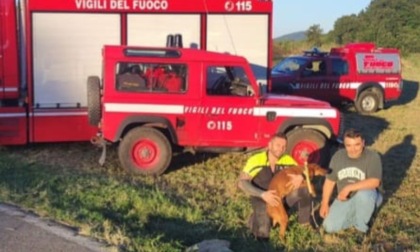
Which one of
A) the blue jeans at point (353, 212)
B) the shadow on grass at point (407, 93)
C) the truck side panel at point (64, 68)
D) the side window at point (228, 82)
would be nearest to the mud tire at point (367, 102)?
the shadow on grass at point (407, 93)

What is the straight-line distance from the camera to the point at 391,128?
55.4ft

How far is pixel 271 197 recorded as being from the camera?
723 cm

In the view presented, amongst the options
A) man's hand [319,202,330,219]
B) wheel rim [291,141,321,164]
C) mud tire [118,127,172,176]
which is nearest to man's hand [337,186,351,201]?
man's hand [319,202,330,219]

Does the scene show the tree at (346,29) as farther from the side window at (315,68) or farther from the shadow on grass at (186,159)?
the shadow on grass at (186,159)

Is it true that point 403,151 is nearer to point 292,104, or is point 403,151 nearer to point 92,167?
point 292,104

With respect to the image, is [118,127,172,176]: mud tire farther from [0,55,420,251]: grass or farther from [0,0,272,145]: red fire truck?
[0,0,272,145]: red fire truck

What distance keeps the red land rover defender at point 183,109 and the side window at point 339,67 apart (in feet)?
30.0

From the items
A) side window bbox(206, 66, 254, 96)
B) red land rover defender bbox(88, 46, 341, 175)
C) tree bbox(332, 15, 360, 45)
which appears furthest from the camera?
tree bbox(332, 15, 360, 45)

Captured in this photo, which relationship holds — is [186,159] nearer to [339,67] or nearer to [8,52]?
[8,52]

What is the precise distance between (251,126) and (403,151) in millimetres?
3966

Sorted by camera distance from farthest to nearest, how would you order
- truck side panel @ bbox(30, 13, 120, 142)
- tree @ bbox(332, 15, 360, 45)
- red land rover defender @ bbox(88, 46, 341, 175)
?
tree @ bbox(332, 15, 360, 45), truck side panel @ bbox(30, 13, 120, 142), red land rover defender @ bbox(88, 46, 341, 175)

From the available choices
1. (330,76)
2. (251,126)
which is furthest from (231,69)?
(330,76)

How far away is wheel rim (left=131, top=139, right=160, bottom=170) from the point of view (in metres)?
10.9

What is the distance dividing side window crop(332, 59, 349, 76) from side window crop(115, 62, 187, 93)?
9959 mm
